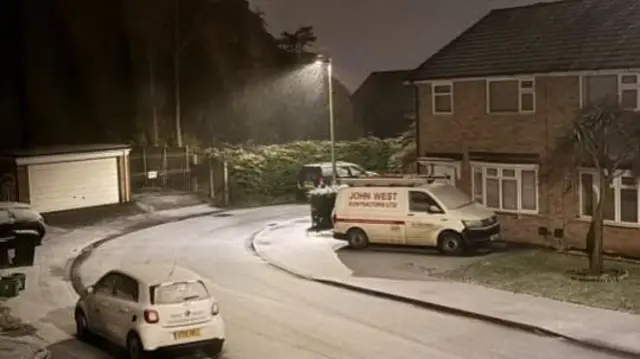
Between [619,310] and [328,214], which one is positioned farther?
[328,214]

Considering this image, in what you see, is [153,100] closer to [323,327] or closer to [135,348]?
[323,327]

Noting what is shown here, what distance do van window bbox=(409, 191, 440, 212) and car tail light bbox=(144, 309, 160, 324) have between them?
11570 millimetres

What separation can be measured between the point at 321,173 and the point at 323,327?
2165cm

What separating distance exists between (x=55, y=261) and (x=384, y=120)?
3297 centimetres

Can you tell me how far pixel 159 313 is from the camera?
47.6 ft

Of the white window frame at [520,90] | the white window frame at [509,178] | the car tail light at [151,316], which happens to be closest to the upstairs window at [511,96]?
the white window frame at [520,90]

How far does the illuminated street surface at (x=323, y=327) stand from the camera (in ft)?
49.3

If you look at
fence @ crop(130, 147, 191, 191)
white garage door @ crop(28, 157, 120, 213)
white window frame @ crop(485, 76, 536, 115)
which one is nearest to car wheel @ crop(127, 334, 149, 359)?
white window frame @ crop(485, 76, 536, 115)

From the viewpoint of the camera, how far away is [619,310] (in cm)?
1705

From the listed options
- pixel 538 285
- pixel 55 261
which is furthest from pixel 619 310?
pixel 55 261

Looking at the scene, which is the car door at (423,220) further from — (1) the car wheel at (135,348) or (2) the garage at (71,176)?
(2) the garage at (71,176)

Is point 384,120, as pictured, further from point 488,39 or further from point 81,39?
point 488,39

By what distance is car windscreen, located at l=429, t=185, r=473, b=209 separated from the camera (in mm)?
24531

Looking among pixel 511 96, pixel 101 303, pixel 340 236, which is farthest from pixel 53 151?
pixel 101 303
